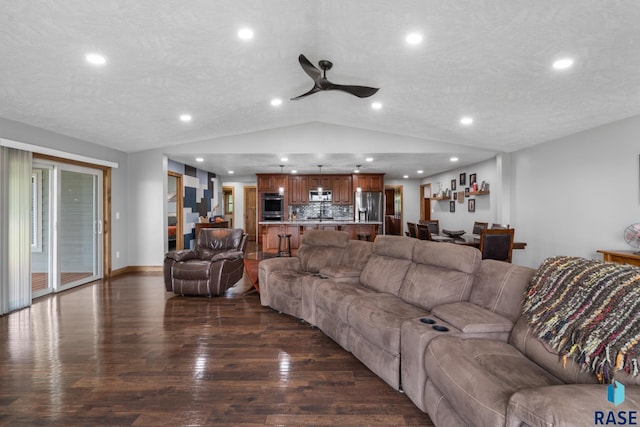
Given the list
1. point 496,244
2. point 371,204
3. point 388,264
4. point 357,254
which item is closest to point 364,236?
point 371,204

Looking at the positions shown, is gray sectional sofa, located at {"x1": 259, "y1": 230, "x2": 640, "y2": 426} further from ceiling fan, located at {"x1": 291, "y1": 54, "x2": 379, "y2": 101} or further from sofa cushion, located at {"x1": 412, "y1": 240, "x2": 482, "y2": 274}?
ceiling fan, located at {"x1": 291, "y1": 54, "x2": 379, "y2": 101}

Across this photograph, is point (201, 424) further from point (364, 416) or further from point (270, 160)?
point (270, 160)

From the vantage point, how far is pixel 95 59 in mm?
2850

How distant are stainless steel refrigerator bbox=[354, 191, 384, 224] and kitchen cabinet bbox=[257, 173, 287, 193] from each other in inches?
90.4

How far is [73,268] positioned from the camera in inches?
205

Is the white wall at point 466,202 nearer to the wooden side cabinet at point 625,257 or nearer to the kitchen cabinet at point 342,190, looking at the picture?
the wooden side cabinet at point 625,257

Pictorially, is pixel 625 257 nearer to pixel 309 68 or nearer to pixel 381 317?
pixel 381 317

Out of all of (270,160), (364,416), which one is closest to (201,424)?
(364,416)

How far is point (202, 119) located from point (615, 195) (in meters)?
5.93

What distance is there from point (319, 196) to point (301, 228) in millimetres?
1637

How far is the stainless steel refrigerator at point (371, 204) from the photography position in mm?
9367

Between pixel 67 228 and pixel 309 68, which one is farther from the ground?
pixel 309 68

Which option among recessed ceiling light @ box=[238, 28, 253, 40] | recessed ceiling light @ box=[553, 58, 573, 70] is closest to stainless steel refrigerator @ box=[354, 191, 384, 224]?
recessed ceiling light @ box=[553, 58, 573, 70]

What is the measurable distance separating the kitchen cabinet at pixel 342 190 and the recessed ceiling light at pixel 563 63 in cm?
670
